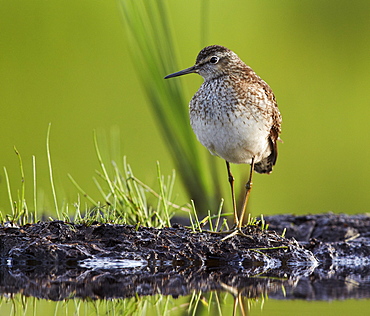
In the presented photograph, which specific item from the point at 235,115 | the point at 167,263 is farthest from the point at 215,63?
the point at 167,263

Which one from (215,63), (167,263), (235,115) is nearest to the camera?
(167,263)

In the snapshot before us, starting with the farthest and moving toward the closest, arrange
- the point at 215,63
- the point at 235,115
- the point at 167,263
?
1. the point at 215,63
2. the point at 235,115
3. the point at 167,263

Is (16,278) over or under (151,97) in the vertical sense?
under

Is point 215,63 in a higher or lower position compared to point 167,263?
higher

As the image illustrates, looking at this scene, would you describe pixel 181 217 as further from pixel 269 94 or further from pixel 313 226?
pixel 269 94

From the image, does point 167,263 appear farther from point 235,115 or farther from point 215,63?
point 215,63

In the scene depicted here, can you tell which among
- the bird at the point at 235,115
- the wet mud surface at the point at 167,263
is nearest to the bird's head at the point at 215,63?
the bird at the point at 235,115

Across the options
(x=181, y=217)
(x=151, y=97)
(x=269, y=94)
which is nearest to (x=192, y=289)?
(x=269, y=94)
